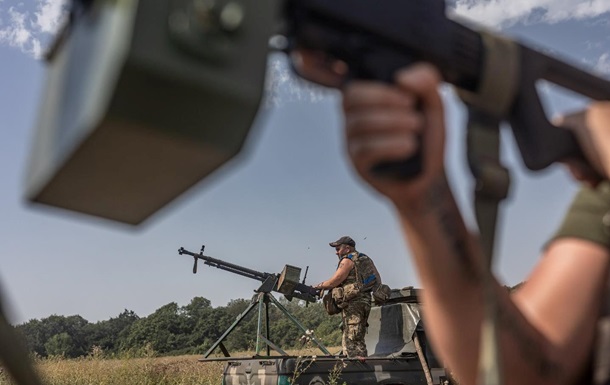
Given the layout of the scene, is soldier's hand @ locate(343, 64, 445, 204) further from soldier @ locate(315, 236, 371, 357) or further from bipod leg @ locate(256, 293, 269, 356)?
bipod leg @ locate(256, 293, 269, 356)

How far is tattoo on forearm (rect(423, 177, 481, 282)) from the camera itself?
103 centimetres

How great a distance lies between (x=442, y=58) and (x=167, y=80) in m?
0.56

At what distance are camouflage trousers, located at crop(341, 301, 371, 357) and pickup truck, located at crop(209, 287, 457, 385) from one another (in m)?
0.15

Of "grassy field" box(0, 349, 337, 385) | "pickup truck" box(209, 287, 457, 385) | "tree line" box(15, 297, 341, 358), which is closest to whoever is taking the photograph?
"pickup truck" box(209, 287, 457, 385)

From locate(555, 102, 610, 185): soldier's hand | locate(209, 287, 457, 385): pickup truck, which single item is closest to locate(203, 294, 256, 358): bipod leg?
locate(209, 287, 457, 385): pickup truck

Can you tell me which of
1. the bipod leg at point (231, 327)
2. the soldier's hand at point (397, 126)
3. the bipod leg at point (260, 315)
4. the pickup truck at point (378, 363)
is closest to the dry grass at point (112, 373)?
the bipod leg at point (231, 327)

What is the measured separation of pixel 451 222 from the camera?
3.52 ft

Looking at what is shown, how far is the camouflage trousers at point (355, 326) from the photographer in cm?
858

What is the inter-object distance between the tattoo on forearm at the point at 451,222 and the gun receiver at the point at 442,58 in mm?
94

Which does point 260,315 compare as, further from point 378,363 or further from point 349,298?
point 378,363

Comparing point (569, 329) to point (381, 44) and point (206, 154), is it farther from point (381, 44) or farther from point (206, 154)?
point (206, 154)

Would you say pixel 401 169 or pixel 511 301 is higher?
pixel 401 169

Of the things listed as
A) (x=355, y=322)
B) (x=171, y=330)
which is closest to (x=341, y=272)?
(x=355, y=322)

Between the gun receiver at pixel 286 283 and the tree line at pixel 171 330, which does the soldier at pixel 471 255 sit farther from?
the tree line at pixel 171 330
